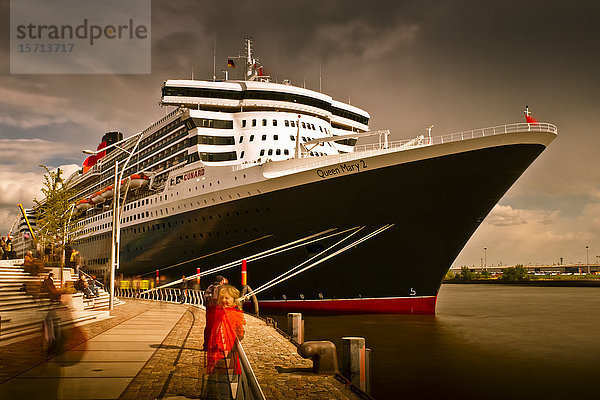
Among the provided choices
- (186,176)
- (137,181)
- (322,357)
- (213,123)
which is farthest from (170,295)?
(322,357)

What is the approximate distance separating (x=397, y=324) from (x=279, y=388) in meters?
13.4

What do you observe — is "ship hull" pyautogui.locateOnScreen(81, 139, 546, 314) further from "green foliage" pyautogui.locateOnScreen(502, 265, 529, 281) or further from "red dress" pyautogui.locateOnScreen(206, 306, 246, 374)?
"green foliage" pyautogui.locateOnScreen(502, 265, 529, 281)

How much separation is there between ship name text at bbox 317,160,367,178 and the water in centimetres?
666

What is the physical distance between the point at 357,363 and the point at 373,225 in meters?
12.5

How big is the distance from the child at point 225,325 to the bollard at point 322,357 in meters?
1.64

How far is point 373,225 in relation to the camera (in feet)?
71.6

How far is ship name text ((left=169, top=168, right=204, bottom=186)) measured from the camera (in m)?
27.6

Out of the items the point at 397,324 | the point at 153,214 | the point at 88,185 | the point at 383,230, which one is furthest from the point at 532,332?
the point at 88,185

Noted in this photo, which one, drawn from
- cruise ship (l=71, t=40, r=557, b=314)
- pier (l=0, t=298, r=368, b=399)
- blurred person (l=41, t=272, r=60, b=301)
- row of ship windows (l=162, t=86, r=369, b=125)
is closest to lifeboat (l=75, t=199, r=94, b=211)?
cruise ship (l=71, t=40, r=557, b=314)

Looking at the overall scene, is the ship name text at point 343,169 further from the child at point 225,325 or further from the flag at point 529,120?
the child at point 225,325

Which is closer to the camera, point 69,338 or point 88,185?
point 69,338

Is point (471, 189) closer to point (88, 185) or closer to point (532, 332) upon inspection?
point (532, 332)

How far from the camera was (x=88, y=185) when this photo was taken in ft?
194

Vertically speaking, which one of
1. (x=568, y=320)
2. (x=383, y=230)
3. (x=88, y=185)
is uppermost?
(x=88, y=185)
